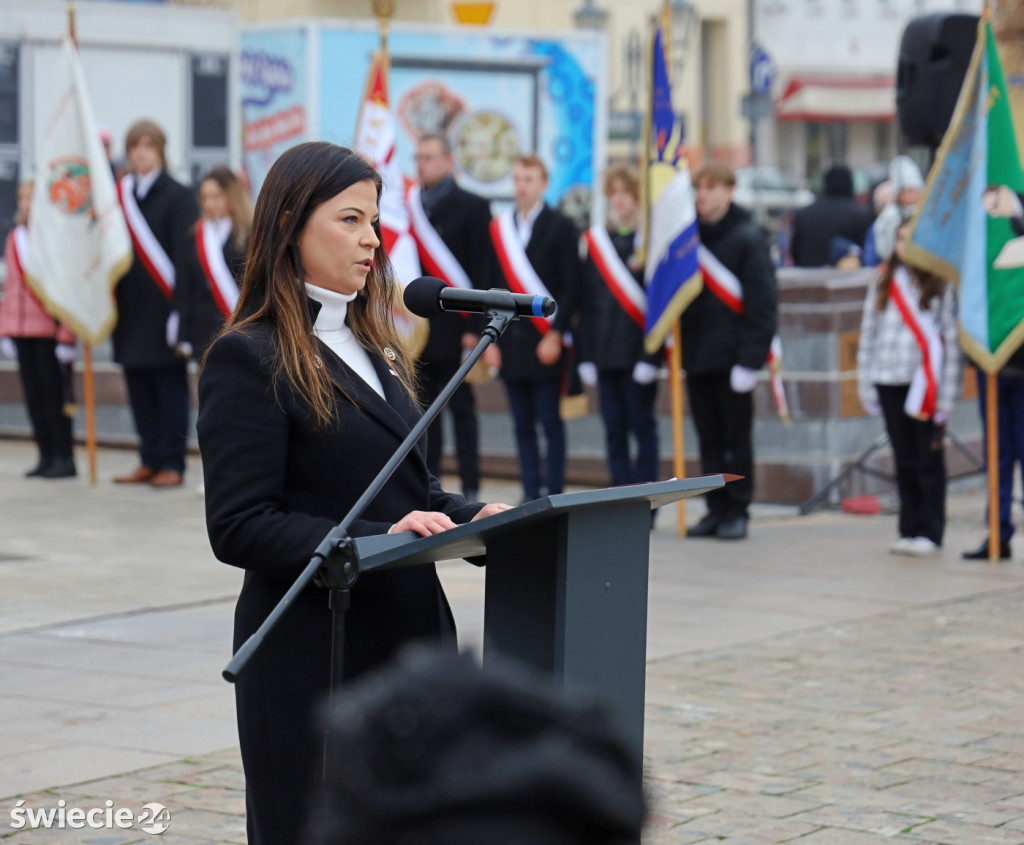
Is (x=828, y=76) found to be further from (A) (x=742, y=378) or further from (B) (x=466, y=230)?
(A) (x=742, y=378)

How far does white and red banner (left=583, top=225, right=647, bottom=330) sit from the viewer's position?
10.0 meters

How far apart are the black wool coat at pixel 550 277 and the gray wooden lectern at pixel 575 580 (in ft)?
24.5

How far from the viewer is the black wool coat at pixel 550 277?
10.3 meters

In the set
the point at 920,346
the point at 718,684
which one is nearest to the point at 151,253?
the point at 920,346

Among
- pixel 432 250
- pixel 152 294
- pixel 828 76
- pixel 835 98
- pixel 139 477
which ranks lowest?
pixel 139 477

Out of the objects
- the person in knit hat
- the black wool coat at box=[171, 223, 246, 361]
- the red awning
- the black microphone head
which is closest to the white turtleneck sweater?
the black microphone head

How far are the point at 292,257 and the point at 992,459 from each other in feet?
21.8

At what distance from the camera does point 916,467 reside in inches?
358

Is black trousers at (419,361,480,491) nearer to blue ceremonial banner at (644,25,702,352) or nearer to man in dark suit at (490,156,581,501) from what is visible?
man in dark suit at (490,156,581,501)

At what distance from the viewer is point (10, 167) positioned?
16.7 meters

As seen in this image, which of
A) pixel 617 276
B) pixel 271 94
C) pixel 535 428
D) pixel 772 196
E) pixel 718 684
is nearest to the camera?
A: pixel 718 684

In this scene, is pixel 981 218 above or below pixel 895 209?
Result: below

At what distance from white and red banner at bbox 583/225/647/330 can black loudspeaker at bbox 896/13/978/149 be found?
1.94 m

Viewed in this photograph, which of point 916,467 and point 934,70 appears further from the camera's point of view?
point 934,70
